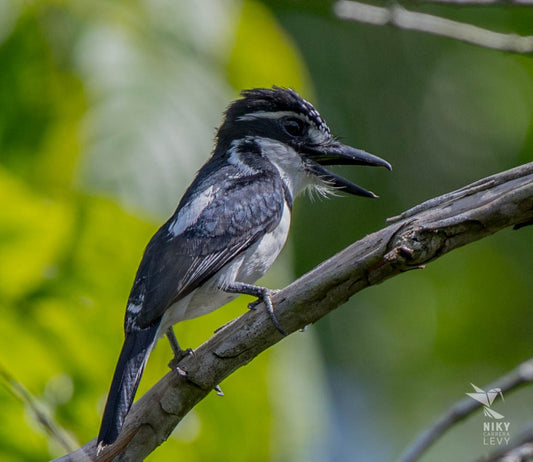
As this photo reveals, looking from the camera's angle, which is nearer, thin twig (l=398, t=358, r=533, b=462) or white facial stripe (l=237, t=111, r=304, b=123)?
thin twig (l=398, t=358, r=533, b=462)

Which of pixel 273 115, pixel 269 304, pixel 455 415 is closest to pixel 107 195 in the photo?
pixel 269 304

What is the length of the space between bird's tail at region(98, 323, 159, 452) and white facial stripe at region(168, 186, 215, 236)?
522mm

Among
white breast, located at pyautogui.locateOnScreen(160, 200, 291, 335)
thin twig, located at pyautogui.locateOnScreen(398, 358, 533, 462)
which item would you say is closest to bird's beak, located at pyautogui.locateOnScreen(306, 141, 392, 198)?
white breast, located at pyautogui.locateOnScreen(160, 200, 291, 335)

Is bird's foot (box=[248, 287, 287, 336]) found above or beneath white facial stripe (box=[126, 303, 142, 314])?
beneath

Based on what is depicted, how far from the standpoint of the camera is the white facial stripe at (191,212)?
3.99 metres

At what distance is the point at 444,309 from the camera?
22.4ft

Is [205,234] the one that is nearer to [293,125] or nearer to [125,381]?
[125,381]

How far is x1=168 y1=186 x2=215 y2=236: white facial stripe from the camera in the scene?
399 cm

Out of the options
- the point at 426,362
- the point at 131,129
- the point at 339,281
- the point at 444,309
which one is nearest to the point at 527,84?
the point at 444,309

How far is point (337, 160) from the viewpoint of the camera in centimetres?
464

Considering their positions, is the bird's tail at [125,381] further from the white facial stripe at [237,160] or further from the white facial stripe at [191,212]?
the white facial stripe at [237,160]

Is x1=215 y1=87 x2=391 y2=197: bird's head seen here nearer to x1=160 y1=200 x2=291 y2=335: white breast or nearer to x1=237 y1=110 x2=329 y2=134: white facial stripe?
x1=237 y1=110 x2=329 y2=134: white facial stripe

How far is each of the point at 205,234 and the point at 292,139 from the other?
0.92m

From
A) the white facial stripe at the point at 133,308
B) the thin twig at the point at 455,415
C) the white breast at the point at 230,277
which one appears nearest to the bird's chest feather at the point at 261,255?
the white breast at the point at 230,277
